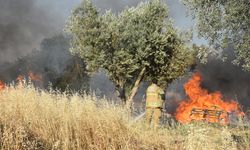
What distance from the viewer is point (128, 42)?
37.2 m

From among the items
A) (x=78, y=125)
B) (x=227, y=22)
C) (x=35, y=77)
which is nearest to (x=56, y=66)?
(x=35, y=77)

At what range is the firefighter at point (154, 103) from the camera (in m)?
17.7

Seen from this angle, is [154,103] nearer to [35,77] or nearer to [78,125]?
[78,125]

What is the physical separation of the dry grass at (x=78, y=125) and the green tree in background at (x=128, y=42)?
2530cm

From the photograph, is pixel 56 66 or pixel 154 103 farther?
pixel 56 66

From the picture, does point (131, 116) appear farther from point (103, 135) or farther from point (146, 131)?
point (103, 135)

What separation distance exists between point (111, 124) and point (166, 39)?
1080 inches

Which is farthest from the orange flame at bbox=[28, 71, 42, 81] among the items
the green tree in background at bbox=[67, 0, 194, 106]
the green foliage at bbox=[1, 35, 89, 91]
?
the green tree in background at bbox=[67, 0, 194, 106]

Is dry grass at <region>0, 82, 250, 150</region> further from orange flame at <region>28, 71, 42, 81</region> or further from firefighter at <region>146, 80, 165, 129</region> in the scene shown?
orange flame at <region>28, 71, 42, 81</region>

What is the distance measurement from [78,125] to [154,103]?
7.82 metres

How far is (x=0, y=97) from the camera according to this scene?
10727 millimetres

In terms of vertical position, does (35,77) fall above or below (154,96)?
above

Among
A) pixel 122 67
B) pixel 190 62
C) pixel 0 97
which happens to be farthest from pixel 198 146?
pixel 190 62

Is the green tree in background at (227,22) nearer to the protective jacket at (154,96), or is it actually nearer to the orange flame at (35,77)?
the protective jacket at (154,96)
